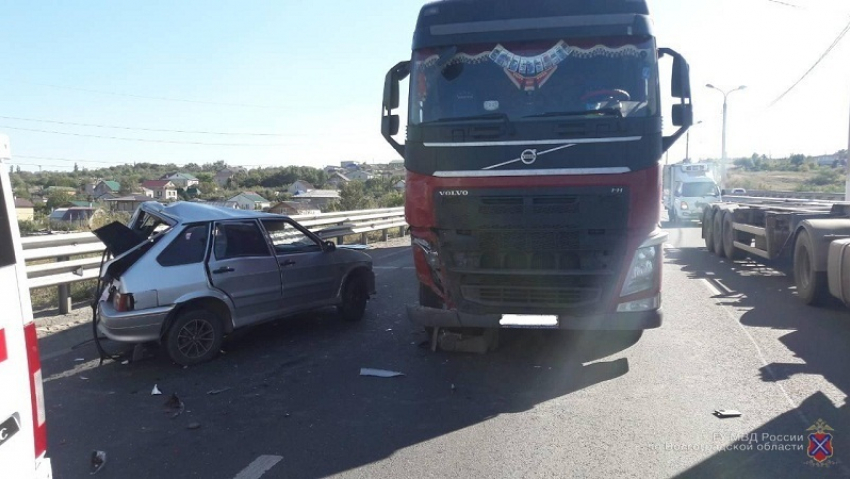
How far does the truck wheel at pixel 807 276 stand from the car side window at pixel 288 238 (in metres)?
6.89

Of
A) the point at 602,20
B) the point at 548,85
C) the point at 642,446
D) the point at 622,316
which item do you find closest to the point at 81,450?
the point at 642,446

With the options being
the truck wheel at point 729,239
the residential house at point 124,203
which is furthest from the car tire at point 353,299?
the truck wheel at point 729,239

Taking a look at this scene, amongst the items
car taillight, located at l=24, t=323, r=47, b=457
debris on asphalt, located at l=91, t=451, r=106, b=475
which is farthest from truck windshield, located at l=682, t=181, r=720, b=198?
car taillight, located at l=24, t=323, r=47, b=457

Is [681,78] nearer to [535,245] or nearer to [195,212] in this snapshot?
[535,245]

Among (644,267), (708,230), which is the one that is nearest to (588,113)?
(644,267)

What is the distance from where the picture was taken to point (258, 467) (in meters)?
4.49

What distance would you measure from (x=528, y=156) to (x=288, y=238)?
3.56 metres

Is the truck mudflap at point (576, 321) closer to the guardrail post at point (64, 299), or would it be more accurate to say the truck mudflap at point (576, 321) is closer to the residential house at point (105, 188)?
the guardrail post at point (64, 299)

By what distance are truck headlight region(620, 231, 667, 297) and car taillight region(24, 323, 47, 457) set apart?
15.8ft

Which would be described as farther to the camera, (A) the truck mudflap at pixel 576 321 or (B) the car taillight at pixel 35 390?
(A) the truck mudflap at pixel 576 321

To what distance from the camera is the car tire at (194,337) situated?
693cm

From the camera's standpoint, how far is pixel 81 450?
4.87 metres

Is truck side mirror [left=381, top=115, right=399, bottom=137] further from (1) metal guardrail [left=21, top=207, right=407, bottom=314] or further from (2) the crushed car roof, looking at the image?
(1) metal guardrail [left=21, top=207, right=407, bottom=314]

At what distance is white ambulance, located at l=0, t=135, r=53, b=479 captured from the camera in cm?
237
